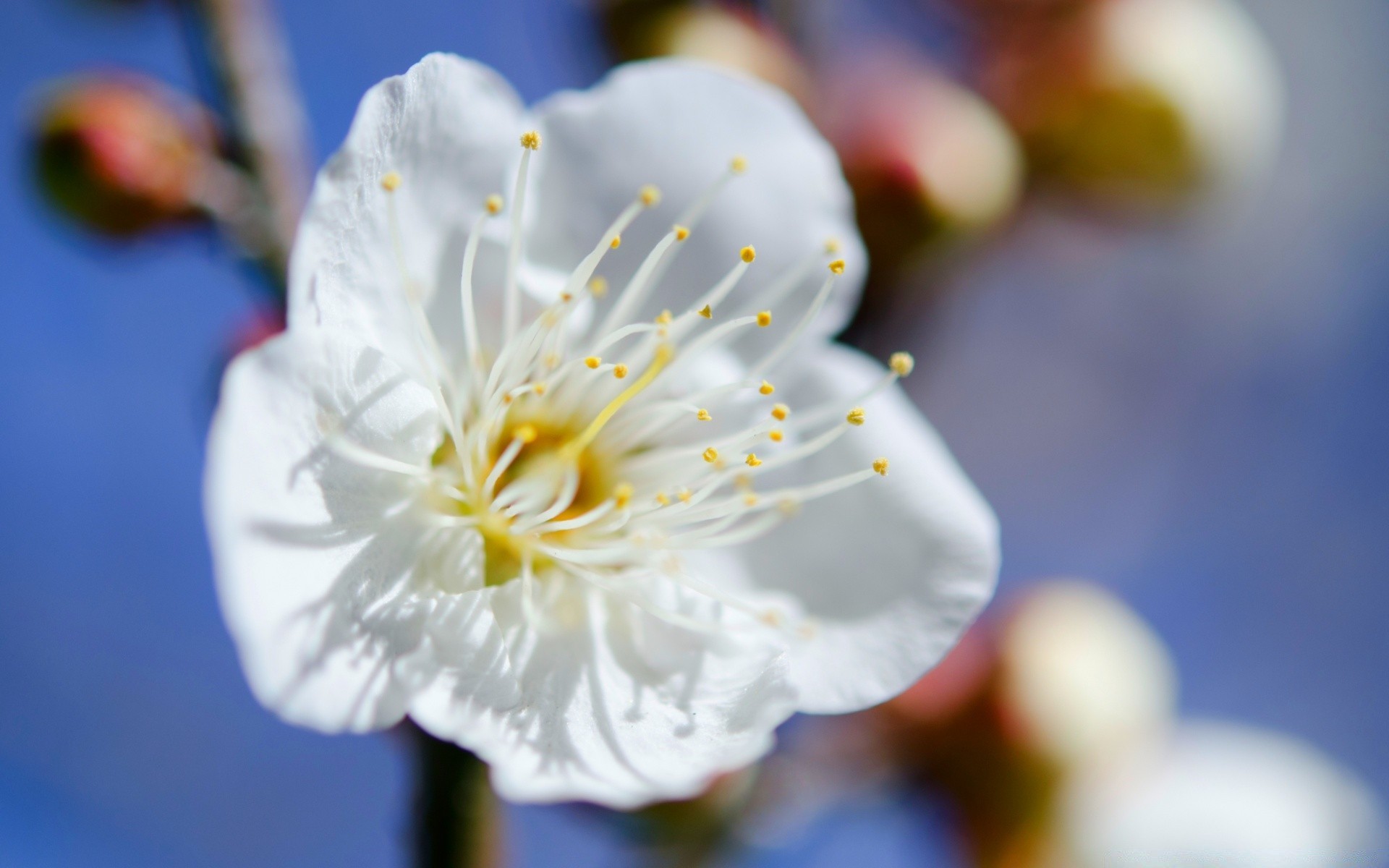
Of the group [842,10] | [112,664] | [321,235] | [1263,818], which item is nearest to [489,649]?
[321,235]

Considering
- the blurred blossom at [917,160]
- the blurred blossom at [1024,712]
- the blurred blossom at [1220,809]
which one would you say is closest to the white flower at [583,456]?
the blurred blossom at [917,160]

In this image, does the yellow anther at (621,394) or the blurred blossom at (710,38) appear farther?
the blurred blossom at (710,38)

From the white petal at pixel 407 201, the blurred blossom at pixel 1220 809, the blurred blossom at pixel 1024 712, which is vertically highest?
the white petal at pixel 407 201

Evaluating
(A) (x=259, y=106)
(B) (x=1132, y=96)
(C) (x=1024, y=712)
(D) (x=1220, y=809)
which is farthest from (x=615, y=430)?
(D) (x=1220, y=809)

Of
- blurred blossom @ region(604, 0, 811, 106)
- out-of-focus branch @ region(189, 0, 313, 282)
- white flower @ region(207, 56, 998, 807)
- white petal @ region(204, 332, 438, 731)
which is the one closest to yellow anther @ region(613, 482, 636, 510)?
white flower @ region(207, 56, 998, 807)

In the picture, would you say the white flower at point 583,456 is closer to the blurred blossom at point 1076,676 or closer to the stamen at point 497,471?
the stamen at point 497,471

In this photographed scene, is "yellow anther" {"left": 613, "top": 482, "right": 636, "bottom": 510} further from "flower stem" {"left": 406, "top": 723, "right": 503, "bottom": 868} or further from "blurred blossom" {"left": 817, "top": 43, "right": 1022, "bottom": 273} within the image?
"blurred blossom" {"left": 817, "top": 43, "right": 1022, "bottom": 273}

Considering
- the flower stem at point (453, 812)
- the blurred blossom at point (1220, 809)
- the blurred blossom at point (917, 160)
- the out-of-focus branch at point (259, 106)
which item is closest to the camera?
the flower stem at point (453, 812)

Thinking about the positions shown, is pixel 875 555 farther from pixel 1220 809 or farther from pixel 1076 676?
pixel 1220 809
